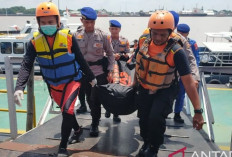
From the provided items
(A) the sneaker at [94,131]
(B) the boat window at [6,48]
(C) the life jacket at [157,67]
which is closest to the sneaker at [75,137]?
(A) the sneaker at [94,131]

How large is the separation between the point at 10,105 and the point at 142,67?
A: 1785mm

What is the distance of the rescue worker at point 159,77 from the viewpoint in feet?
7.87

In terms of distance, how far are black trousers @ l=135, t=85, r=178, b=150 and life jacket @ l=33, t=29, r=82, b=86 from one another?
79 cm

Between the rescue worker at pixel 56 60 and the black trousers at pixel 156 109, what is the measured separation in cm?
73

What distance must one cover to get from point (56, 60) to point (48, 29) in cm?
32

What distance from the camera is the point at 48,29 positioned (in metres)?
2.62

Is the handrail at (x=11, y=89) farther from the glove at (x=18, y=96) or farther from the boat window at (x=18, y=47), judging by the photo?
the boat window at (x=18, y=47)

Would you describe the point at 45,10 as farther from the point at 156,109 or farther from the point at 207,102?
the point at 207,102

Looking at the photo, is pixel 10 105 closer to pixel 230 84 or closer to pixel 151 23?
pixel 151 23

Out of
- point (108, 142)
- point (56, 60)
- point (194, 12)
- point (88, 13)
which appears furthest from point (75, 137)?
point (194, 12)

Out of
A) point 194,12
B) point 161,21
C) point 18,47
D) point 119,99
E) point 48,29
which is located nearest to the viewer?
point 161,21

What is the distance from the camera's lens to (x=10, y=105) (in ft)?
10.8

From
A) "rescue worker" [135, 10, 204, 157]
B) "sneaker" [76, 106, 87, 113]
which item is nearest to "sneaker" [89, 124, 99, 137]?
"rescue worker" [135, 10, 204, 157]

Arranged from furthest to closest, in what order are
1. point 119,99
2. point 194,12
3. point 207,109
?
1. point 194,12
2. point 207,109
3. point 119,99
